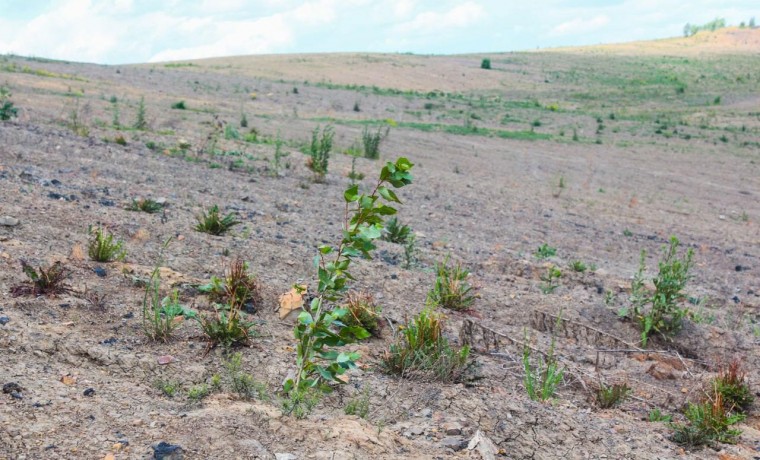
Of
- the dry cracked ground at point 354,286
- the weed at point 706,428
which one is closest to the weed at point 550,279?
the dry cracked ground at point 354,286

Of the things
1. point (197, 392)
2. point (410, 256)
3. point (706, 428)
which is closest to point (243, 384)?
point (197, 392)

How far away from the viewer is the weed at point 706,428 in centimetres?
310

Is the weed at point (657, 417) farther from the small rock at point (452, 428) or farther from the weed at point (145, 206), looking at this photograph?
the weed at point (145, 206)

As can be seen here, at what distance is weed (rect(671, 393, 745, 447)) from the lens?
122 inches

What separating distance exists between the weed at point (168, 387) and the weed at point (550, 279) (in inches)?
121

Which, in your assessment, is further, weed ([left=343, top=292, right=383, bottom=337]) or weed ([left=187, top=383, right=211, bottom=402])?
weed ([left=343, top=292, right=383, bottom=337])

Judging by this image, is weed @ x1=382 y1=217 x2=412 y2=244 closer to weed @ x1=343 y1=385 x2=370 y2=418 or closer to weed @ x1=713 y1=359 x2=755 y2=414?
weed @ x1=713 y1=359 x2=755 y2=414

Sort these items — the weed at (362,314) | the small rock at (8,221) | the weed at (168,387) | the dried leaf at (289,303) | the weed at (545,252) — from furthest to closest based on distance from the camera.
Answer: the weed at (545,252)
the small rock at (8,221)
the dried leaf at (289,303)
the weed at (362,314)
the weed at (168,387)

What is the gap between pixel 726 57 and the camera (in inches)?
2391

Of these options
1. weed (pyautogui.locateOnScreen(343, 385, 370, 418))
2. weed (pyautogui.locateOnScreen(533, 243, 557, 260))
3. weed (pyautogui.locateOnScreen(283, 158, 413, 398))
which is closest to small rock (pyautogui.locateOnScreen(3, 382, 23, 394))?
weed (pyautogui.locateOnScreen(283, 158, 413, 398))

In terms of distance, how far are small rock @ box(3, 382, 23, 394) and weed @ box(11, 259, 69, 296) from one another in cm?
96

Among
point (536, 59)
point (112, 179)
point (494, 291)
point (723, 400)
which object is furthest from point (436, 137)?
point (536, 59)

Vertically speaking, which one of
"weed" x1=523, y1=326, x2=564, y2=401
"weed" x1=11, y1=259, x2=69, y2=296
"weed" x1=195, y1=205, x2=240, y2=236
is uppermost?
"weed" x1=11, y1=259, x2=69, y2=296

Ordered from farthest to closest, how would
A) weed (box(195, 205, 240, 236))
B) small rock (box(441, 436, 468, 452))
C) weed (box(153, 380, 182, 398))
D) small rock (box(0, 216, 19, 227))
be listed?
weed (box(195, 205, 240, 236)), small rock (box(0, 216, 19, 227)), weed (box(153, 380, 182, 398)), small rock (box(441, 436, 468, 452))
